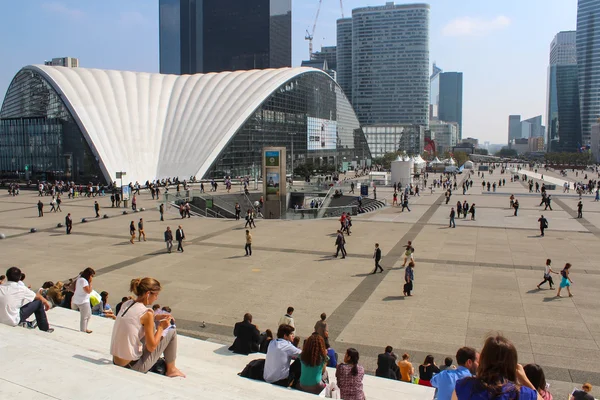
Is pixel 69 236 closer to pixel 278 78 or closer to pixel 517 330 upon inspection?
pixel 517 330

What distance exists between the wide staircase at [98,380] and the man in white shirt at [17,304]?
42 cm

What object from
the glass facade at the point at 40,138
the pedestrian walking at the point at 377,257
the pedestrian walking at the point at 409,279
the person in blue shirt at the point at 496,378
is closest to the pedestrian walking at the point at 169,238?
the pedestrian walking at the point at 377,257

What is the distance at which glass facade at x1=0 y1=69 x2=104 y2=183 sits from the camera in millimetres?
52281

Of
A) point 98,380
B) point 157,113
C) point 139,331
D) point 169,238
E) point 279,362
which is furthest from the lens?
point 157,113

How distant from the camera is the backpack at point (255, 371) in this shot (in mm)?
7091

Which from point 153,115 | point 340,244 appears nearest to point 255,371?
point 340,244

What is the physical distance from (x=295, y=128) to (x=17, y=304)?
2772 inches

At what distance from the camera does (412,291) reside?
1459cm

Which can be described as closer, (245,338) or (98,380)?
(98,380)

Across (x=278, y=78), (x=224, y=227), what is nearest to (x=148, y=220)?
(x=224, y=227)

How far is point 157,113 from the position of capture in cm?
5628

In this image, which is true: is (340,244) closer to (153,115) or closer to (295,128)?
(153,115)

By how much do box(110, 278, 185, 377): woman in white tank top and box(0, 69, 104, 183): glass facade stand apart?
157 ft

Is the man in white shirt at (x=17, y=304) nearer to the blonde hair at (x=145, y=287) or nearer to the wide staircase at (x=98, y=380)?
the wide staircase at (x=98, y=380)
